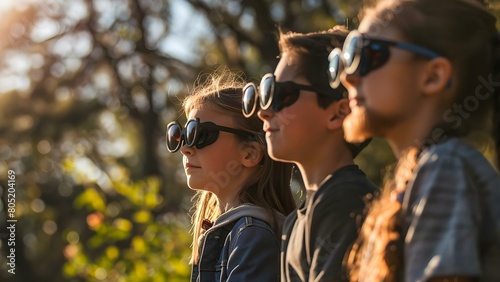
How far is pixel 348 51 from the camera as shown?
8.50 feet

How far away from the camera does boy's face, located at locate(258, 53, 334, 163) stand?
3.13 meters

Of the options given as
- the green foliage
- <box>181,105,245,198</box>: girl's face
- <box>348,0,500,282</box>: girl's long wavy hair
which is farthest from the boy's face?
the green foliage

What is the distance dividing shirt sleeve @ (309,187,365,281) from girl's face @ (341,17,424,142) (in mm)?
376

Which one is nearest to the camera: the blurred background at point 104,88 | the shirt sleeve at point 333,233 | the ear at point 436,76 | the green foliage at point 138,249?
the ear at point 436,76

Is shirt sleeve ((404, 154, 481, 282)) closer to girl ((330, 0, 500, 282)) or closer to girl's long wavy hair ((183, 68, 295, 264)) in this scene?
girl ((330, 0, 500, 282))

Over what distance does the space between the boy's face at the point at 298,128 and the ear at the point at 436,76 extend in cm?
75

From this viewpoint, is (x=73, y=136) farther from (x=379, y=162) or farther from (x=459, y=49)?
(x=459, y=49)

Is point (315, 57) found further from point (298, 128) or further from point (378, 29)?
point (378, 29)

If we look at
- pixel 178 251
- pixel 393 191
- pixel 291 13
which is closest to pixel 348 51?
pixel 393 191

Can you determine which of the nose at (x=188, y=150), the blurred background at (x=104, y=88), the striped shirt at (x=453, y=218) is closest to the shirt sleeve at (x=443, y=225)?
the striped shirt at (x=453, y=218)

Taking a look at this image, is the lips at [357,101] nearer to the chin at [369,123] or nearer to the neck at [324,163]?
the chin at [369,123]

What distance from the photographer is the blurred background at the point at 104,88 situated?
10.2m

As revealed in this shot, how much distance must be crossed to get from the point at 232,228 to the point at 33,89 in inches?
380

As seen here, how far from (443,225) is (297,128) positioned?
3.44 ft
